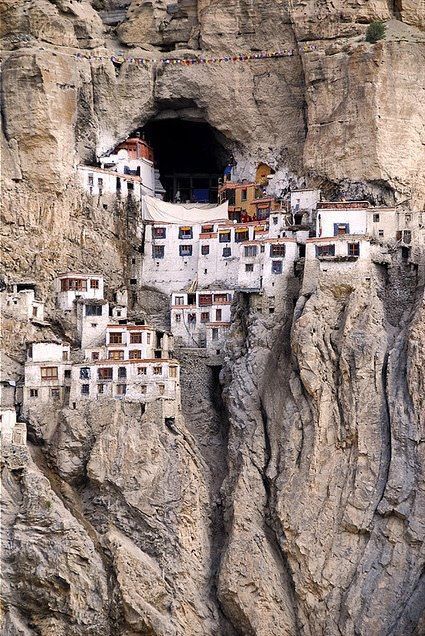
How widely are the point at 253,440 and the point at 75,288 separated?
9.72 meters

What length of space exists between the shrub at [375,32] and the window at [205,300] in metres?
12.0

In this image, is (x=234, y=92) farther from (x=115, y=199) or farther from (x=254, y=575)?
(x=254, y=575)

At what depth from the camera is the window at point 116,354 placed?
223ft

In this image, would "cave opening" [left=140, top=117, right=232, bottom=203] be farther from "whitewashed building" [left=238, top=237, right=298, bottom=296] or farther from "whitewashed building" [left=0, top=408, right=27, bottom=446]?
"whitewashed building" [left=0, top=408, right=27, bottom=446]

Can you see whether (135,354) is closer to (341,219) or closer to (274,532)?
(274,532)

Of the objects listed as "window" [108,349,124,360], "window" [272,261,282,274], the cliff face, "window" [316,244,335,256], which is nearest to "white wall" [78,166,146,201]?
the cliff face

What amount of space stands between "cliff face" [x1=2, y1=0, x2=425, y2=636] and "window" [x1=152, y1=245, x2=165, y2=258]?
1.01 metres

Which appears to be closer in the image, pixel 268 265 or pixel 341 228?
pixel 268 265

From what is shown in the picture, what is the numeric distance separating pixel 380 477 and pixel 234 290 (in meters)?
10.7

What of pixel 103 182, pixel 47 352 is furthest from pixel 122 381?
pixel 103 182

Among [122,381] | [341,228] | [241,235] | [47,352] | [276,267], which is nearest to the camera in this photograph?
[122,381]

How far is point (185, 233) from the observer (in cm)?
7469

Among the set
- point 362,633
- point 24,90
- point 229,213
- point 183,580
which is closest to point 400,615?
point 362,633

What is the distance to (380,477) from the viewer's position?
6450 centimetres
